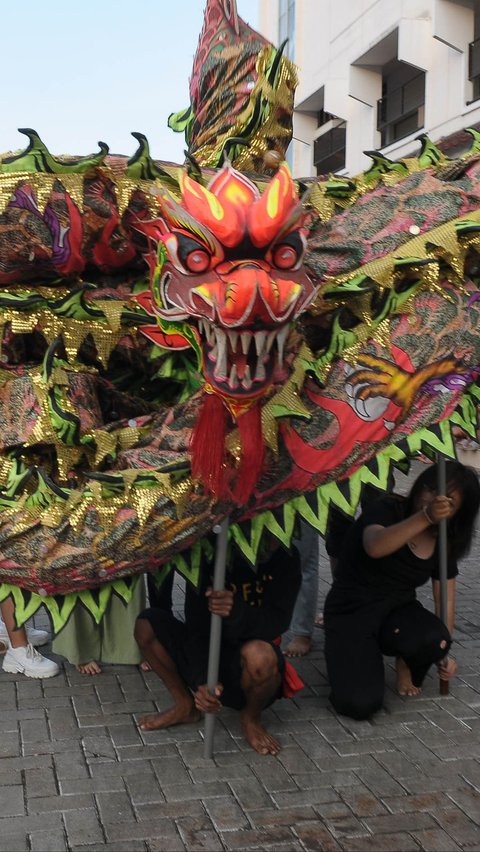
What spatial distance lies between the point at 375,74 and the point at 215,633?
40.0 feet

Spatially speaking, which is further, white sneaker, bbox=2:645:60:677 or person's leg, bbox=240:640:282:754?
white sneaker, bbox=2:645:60:677

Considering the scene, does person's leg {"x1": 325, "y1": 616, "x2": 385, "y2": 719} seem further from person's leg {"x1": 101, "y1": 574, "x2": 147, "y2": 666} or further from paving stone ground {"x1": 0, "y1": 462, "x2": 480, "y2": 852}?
person's leg {"x1": 101, "y1": 574, "x2": 147, "y2": 666}

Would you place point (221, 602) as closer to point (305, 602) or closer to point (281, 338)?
point (281, 338)

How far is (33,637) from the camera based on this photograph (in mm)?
4160

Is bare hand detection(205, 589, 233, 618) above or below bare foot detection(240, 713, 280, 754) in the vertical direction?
above

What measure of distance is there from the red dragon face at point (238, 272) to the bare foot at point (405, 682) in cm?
174

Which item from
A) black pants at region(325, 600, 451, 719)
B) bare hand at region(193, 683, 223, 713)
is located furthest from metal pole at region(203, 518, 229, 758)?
black pants at region(325, 600, 451, 719)

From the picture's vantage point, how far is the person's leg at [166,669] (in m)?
3.17

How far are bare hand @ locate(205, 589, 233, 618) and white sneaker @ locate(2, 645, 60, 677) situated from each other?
1.19 meters

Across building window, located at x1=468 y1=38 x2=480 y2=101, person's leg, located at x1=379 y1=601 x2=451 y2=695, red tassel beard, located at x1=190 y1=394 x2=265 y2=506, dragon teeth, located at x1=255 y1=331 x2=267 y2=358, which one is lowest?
person's leg, located at x1=379 y1=601 x2=451 y2=695

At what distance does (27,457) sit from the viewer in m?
2.99

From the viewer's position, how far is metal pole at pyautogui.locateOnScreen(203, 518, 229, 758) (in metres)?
2.88

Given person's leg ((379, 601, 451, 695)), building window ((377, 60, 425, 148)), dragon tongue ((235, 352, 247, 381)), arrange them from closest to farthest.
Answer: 1. dragon tongue ((235, 352, 247, 381))
2. person's leg ((379, 601, 451, 695))
3. building window ((377, 60, 425, 148))

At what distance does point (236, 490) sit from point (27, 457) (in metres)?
0.77
